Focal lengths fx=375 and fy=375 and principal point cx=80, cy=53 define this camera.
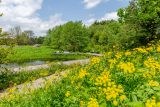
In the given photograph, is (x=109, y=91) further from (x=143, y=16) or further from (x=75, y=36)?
(x=75, y=36)

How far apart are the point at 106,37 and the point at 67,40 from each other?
642 inches

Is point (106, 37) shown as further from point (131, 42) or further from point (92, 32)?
point (131, 42)

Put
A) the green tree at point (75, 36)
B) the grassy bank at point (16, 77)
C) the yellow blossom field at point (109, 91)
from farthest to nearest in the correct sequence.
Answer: the green tree at point (75, 36), the grassy bank at point (16, 77), the yellow blossom field at point (109, 91)

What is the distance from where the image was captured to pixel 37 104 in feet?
30.9

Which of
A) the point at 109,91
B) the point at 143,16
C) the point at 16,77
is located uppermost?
the point at 143,16

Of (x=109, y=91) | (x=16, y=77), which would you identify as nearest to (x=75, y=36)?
(x=16, y=77)

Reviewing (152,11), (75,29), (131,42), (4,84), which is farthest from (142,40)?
(75,29)

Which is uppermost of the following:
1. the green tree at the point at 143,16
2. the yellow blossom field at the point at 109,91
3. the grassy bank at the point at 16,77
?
the green tree at the point at 143,16

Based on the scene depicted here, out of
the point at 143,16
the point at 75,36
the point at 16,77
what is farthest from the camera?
the point at 75,36

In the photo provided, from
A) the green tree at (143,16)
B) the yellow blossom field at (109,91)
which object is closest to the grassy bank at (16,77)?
the green tree at (143,16)

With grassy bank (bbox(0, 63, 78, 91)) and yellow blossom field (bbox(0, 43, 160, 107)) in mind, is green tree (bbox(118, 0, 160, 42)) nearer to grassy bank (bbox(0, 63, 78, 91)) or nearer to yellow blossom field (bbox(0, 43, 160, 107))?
grassy bank (bbox(0, 63, 78, 91))

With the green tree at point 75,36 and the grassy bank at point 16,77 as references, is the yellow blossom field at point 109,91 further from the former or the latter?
the green tree at point 75,36

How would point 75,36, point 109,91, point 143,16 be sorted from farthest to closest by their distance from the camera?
point 75,36, point 143,16, point 109,91

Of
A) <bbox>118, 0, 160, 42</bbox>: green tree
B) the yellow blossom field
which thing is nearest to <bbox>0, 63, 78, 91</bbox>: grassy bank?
<bbox>118, 0, 160, 42</bbox>: green tree
